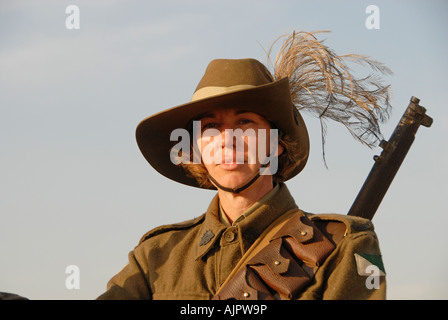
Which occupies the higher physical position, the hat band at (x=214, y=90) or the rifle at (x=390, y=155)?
the hat band at (x=214, y=90)

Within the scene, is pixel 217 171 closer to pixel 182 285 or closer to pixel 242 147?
pixel 242 147

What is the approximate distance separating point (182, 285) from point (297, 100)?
2.04 m

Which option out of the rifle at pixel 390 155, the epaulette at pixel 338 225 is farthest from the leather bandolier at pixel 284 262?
the rifle at pixel 390 155

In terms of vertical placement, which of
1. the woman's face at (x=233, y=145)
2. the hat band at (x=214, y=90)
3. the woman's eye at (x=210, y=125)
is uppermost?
the hat band at (x=214, y=90)

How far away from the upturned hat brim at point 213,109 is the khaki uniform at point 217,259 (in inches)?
20.6

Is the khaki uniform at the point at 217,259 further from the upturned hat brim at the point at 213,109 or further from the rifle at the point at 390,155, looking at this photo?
the rifle at the point at 390,155

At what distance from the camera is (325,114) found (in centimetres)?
757

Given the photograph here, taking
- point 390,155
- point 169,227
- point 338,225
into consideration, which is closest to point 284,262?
point 338,225

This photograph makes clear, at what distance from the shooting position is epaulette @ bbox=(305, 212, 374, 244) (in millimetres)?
6555

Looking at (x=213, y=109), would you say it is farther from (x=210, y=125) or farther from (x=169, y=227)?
(x=169, y=227)

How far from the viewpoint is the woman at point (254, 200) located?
20.9 feet

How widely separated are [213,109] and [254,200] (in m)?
0.86

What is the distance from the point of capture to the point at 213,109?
22.4ft
